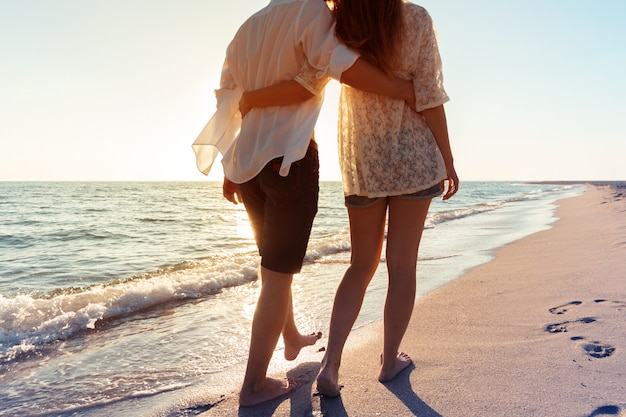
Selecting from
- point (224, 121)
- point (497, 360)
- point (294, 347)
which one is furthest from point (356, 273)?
point (224, 121)

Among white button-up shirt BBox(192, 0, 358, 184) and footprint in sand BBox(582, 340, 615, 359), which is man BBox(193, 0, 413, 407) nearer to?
white button-up shirt BBox(192, 0, 358, 184)

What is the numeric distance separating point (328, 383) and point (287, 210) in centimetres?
77

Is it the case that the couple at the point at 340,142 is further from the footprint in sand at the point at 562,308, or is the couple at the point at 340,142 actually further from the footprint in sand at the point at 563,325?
the footprint in sand at the point at 562,308

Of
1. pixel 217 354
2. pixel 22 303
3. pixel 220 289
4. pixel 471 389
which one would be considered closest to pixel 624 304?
pixel 471 389

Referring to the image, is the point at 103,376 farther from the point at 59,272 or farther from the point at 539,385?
the point at 59,272

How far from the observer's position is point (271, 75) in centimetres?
199

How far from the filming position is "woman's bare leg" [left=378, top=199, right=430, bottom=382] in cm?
216

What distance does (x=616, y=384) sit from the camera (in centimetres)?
188

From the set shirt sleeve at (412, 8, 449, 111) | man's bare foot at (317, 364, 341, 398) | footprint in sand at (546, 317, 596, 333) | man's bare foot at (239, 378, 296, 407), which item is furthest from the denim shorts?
footprint in sand at (546, 317, 596, 333)

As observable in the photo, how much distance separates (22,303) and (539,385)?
14.0 ft

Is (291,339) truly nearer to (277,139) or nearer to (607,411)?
(277,139)

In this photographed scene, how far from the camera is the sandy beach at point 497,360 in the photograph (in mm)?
1862

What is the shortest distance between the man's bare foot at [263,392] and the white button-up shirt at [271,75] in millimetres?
914

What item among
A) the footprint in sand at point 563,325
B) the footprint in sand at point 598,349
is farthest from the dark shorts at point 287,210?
the footprint in sand at point 563,325
